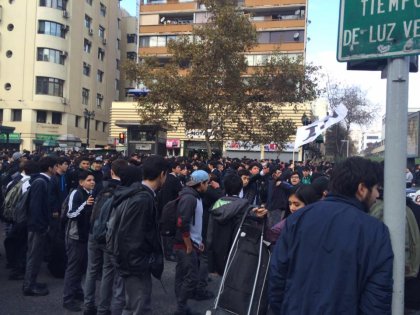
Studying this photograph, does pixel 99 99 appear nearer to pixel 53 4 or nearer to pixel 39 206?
pixel 53 4

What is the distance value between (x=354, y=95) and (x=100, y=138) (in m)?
30.4

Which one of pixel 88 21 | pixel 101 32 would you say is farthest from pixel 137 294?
pixel 101 32

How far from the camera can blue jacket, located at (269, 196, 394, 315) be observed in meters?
2.23

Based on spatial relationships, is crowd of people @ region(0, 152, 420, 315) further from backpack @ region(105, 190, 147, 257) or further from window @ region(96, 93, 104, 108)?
window @ region(96, 93, 104, 108)

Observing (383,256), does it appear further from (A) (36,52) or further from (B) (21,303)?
(A) (36,52)

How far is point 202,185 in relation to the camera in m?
5.76

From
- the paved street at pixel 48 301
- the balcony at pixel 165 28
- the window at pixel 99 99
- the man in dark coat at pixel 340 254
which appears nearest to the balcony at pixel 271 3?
the balcony at pixel 165 28

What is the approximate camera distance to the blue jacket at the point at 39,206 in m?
6.08

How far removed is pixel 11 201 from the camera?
726 cm

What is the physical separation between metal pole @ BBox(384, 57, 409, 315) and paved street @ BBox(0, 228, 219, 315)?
3.80 m

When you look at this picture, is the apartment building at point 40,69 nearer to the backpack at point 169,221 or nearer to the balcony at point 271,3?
the balcony at point 271,3

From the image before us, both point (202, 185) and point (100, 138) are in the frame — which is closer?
point (202, 185)

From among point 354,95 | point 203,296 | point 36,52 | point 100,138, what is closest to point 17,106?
point 36,52

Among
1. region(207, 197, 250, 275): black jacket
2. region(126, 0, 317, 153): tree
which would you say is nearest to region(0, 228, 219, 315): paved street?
region(207, 197, 250, 275): black jacket
